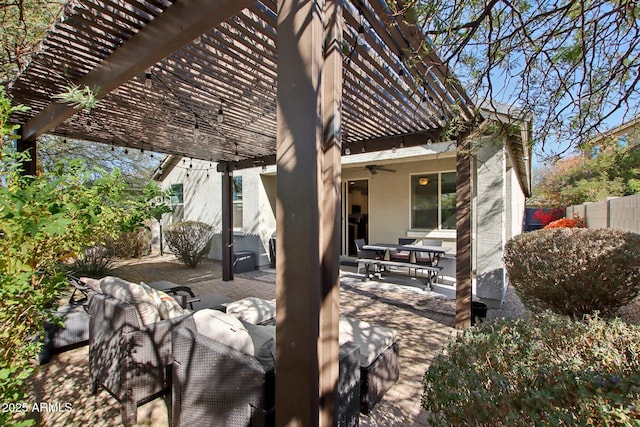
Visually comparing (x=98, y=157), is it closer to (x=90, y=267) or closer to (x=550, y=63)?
(x=90, y=267)

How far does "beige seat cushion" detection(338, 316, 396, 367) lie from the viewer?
8.65ft

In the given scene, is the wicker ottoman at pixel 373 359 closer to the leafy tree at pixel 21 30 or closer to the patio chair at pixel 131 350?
the patio chair at pixel 131 350

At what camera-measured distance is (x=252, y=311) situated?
358 centimetres

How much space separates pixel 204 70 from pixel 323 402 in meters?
3.17

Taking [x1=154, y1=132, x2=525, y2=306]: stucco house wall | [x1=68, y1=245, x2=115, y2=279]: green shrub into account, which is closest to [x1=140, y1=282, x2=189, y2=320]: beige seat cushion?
[x1=154, y1=132, x2=525, y2=306]: stucco house wall

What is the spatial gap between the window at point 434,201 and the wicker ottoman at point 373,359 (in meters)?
5.77

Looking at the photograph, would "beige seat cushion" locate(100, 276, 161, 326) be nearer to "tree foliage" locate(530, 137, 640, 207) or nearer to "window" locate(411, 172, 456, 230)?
"window" locate(411, 172, 456, 230)

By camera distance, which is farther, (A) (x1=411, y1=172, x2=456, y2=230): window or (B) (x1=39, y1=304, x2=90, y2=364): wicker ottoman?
(A) (x1=411, y1=172, x2=456, y2=230): window

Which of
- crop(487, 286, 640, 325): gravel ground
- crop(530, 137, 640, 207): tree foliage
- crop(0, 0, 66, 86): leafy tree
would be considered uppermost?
crop(0, 0, 66, 86): leafy tree

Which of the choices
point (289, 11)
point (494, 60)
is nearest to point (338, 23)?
point (289, 11)

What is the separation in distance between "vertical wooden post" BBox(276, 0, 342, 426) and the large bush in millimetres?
3350

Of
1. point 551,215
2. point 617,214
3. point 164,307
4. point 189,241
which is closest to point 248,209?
point 189,241

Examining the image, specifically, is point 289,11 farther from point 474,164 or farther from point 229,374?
point 474,164

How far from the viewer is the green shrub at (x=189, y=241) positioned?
9539 millimetres
